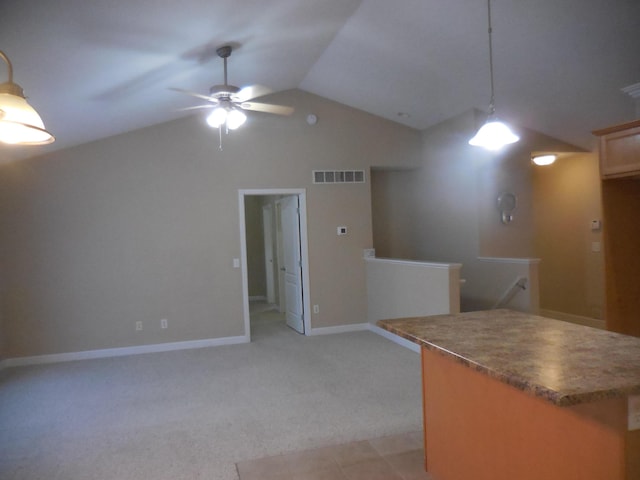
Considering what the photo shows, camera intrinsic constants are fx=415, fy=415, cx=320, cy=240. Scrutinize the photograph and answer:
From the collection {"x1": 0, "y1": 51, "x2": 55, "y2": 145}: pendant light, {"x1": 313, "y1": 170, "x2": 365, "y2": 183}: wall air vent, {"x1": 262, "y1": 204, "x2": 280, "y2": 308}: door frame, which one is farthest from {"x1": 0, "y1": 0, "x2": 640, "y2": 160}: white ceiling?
{"x1": 262, "y1": 204, "x2": 280, "y2": 308}: door frame

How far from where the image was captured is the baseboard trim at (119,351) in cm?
511

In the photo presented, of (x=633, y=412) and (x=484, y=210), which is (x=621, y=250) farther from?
(x=633, y=412)

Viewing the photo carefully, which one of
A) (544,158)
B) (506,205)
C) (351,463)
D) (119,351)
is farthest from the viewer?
(544,158)

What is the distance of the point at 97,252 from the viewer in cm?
532

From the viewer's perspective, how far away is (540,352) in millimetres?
1686

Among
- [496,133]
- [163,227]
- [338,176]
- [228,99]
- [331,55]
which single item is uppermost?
[331,55]

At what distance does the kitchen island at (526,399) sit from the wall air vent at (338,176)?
386 cm

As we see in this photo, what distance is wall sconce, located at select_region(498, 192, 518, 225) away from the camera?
215 inches

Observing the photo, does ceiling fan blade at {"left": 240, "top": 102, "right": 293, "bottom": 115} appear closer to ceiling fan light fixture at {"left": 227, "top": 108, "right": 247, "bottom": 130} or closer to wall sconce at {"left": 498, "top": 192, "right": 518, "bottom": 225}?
ceiling fan light fixture at {"left": 227, "top": 108, "right": 247, "bottom": 130}

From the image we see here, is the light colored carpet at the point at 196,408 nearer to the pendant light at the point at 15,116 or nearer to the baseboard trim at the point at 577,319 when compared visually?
the pendant light at the point at 15,116

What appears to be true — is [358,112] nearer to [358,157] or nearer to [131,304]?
[358,157]

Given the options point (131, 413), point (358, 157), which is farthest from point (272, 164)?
point (131, 413)

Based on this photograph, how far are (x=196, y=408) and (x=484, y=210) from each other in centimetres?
414

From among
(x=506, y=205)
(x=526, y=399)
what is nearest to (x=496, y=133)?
(x=526, y=399)
